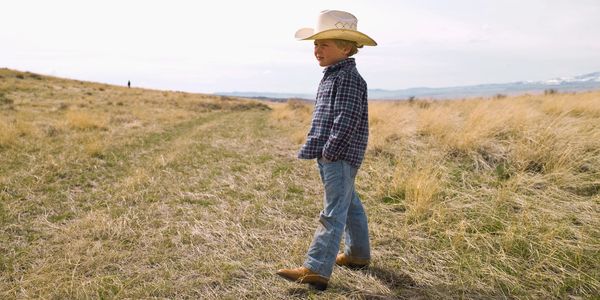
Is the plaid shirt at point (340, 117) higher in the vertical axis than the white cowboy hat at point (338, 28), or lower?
lower

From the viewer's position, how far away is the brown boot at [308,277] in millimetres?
3061

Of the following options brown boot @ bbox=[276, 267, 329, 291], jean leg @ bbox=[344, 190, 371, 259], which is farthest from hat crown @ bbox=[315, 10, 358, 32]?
brown boot @ bbox=[276, 267, 329, 291]

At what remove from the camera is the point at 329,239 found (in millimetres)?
3016

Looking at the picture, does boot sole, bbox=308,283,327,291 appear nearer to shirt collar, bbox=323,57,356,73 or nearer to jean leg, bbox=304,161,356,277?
jean leg, bbox=304,161,356,277

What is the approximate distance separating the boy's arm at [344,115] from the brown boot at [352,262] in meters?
1.11

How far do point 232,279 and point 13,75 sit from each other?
40392 millimetres

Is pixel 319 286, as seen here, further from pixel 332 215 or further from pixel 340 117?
pixel 340 117

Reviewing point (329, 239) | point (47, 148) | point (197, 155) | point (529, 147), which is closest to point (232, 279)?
point (329, 239)

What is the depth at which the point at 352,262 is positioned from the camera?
3.46 metres

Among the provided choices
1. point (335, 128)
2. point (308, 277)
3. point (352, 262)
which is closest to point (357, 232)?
point (352, 262)

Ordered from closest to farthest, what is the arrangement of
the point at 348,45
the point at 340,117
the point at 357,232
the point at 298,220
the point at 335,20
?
the point at 340,117 → the point at 335,20 → the point at 348,45 → the point at 357,232 → the point at 298,220

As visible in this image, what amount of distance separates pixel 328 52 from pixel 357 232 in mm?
1570

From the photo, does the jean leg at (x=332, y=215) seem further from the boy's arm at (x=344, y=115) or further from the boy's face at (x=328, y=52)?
the boy's face at (x=328, y=52)

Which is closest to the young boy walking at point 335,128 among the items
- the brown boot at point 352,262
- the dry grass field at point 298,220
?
the dry grass field at point 298,220
